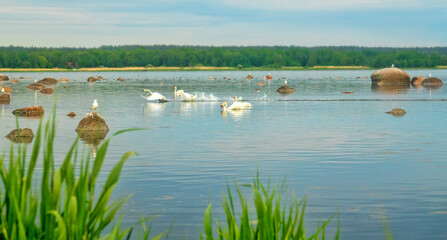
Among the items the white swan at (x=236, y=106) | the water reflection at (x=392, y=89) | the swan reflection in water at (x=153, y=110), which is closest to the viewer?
the swan reflection in water at (x=153, y=110)

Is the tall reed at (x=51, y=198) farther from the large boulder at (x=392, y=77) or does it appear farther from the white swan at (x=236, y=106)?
the large boulder at (x=392, y=77)

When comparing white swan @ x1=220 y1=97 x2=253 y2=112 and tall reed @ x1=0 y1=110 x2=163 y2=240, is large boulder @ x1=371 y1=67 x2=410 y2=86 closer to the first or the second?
white swan @ x1=220 y1=97 x2=253 y2=112

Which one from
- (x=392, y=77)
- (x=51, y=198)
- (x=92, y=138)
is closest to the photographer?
(x=51, y=198)

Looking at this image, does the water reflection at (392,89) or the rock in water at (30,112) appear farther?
the water reflection at (392,89)

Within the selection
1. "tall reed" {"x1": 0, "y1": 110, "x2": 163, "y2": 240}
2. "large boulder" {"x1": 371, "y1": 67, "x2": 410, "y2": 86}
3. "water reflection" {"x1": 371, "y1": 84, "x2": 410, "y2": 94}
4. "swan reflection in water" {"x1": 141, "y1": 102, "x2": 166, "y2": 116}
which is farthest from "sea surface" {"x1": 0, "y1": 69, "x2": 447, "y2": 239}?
"large boulder" {"x1": 371, "y1": 67, "x2": 410, "y2": 86}

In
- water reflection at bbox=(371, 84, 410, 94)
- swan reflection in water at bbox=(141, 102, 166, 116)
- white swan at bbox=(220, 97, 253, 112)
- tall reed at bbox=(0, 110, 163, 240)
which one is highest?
tall reed at bbox=(0, 110, 163, 240)

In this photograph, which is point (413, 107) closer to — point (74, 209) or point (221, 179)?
point (221, 179)

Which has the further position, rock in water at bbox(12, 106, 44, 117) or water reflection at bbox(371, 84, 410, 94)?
water reflection at bbox(371, 84, 410, 94)

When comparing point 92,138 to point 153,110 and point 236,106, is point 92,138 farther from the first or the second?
point 153,110

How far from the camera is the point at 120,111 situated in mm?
40281

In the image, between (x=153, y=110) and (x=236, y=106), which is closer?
(x=236, y=106)

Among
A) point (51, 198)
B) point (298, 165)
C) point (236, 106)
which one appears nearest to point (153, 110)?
point (236, 106)

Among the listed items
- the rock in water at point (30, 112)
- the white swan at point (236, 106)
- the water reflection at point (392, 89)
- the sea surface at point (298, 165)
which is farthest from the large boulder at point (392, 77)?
the rock in water at point (30, 112)

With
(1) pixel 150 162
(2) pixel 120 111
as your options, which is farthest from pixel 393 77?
(1) pixel 150 162
